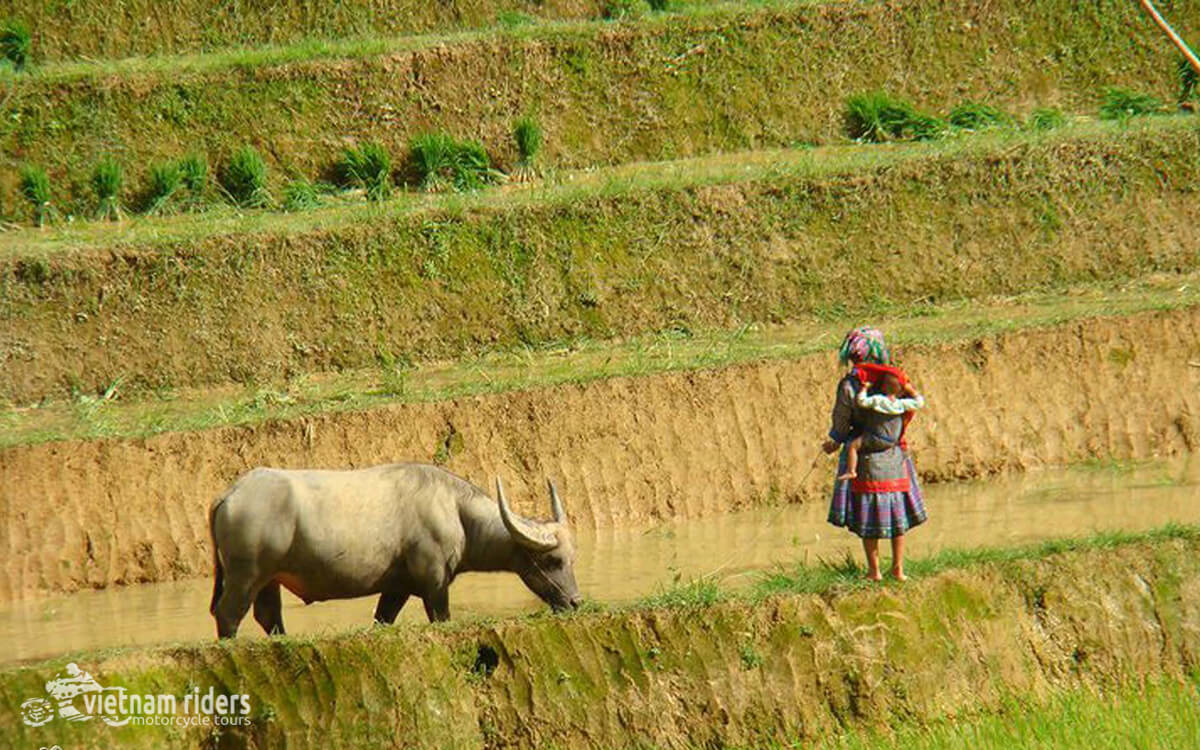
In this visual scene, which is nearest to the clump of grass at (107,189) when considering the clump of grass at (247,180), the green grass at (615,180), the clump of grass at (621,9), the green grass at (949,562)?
the green grass at (615,180)

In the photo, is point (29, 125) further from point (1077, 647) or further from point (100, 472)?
point (1077, 647)

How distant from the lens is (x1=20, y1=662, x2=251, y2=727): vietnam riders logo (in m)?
7.70

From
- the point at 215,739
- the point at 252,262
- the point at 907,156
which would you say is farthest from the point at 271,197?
the point at 215,739

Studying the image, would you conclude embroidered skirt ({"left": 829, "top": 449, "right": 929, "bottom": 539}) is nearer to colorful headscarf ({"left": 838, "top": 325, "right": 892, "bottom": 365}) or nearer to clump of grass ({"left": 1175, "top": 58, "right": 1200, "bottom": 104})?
colorful headscarf ({"left": 838, "top": 325, "right": 892, "bottom": 365})

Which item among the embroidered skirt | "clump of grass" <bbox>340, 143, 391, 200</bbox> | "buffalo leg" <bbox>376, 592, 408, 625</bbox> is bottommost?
"buffalo leg" <bbox>376, 592, 408, 625</bbox>

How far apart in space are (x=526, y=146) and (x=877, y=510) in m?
8.50

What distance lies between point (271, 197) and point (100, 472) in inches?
180

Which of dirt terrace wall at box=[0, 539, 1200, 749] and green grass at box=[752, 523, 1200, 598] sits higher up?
green grass at box=[752, 523, 1200, 598]

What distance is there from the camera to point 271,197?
16.3 meters

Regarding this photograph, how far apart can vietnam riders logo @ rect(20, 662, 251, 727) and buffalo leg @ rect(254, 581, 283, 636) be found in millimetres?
2170

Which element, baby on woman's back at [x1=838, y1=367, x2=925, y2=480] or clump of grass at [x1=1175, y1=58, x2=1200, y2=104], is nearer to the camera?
baby on woman's back at [x1=838, y1=367, x2=925, y2=480]

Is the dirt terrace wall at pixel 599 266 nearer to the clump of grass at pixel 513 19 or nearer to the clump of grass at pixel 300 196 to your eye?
the clump of grass at pixel 300 196

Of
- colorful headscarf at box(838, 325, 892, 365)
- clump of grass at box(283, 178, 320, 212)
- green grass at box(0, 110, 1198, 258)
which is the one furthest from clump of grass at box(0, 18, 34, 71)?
colorful headscarf at box(838, 325, 892, 365)

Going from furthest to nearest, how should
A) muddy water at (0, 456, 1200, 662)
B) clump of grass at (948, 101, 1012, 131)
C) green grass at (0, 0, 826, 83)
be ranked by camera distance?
clump of grass at (948, 101, 1012, 131) → green grass at (0, 0, 826, 83) → muddy water at (0, 456, 1200, 662)
